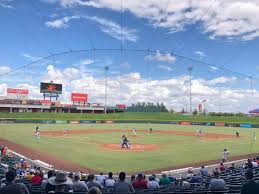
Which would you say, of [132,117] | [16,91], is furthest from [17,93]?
[132,117]

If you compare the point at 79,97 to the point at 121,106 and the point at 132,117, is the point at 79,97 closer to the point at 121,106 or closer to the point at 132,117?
the point at 121,106

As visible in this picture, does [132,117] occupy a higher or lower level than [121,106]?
lower

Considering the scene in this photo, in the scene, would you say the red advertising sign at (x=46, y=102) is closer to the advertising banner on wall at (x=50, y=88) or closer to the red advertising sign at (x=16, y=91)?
the red advertising sign at (x=16, y=91)

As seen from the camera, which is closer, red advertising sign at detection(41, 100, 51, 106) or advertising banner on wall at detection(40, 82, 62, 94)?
advertising banner on wall at detection(40, 82, 62, 94)

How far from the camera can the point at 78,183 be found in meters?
9.84

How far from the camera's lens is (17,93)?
381ft

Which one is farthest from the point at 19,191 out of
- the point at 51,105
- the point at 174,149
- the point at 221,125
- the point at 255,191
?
the point at 51,105

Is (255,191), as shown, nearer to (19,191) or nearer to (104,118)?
(19,191)

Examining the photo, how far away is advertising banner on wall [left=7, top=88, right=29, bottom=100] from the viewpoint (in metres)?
115

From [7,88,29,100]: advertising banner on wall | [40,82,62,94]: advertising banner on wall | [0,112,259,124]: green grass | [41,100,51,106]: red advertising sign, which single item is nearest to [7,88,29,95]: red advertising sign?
[7,88,29,100]: advertising banner on wall

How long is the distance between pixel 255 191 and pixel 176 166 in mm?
18952

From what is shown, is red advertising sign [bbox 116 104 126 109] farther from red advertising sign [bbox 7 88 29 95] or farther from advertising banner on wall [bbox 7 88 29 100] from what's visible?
red advertising sign [bbox 7 88 29 95]

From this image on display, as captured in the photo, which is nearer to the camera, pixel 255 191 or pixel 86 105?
pixel 255 191

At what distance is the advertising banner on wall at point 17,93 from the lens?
114625 millimetres
